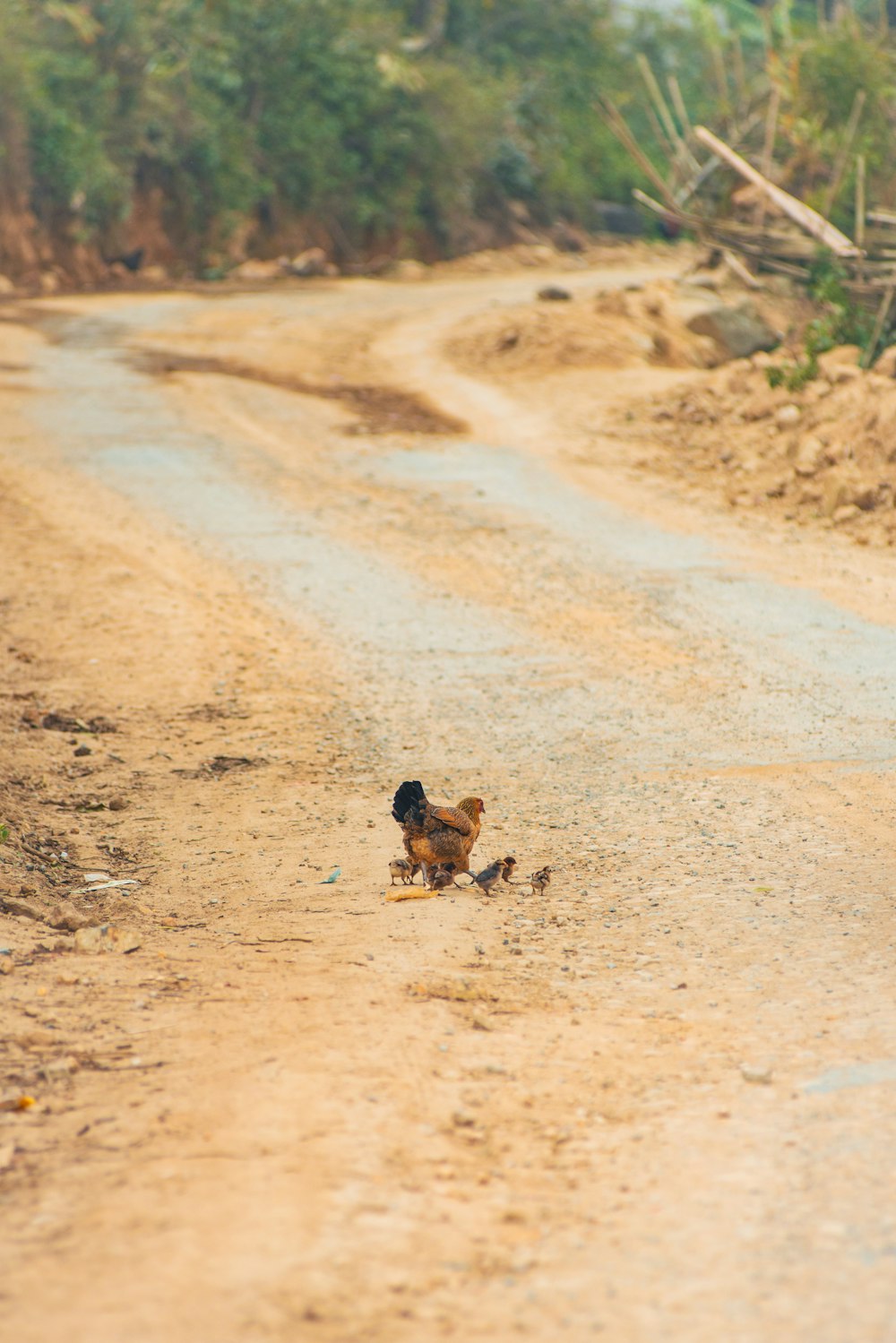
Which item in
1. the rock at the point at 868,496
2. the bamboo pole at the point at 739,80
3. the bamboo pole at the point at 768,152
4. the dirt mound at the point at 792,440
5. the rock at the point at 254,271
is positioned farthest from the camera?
the rock at the point at 254,271

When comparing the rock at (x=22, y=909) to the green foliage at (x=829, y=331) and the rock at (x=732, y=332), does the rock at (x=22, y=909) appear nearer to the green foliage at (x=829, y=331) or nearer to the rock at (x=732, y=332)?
the green foliage at (x=829, y=331)

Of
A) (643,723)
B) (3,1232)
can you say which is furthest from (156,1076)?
(643,723)

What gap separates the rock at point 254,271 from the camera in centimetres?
2636

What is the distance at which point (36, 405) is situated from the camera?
14219 millimetres

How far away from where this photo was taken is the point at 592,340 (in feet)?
55.2

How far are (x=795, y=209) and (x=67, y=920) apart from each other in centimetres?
1465

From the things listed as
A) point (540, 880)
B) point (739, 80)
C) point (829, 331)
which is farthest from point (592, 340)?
point (540, 880)

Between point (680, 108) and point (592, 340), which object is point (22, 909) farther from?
point (680, 108)

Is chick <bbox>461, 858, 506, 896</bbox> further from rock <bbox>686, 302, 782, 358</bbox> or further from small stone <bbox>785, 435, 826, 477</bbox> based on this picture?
rock <bbox>686, 302, 782, 358</bbox>

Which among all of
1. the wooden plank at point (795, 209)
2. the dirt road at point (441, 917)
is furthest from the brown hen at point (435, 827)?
the wooden plank at point (795, 209)

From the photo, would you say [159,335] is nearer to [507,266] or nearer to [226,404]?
[226,404]

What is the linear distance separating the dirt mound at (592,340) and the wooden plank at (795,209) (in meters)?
1.79

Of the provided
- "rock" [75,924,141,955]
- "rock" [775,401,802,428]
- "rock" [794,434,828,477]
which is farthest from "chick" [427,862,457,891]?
"rock" [775,401,802,428]

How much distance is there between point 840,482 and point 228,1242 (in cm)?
962
